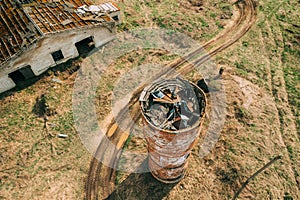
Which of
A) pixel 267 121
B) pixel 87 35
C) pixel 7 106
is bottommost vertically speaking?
pixel 267 121

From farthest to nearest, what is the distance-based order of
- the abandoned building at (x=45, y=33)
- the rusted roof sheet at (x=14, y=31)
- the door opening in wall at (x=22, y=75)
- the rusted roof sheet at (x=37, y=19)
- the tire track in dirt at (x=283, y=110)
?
the door opening in wall at (x=22, y=75)
the rusted roof sheet at (x=37, y=19)
the abandoned building at (x=45, y=33)
the rusted roof sheet at (x=14, y=31)
the tire track in dirt at (x=283, y=110)

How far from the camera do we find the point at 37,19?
2297cm

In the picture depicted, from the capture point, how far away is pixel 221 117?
824 inches

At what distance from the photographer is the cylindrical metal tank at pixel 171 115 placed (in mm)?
12375

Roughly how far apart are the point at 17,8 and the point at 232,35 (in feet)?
75.8

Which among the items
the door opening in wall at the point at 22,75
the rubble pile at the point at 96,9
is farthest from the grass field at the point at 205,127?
the rubble pile at the point at 96,9

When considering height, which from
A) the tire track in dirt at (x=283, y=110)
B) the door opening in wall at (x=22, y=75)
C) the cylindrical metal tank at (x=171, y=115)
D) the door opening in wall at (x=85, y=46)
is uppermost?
the cylindrical metal tank at (x=171, y=115)

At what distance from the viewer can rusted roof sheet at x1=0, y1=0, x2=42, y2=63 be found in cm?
2150

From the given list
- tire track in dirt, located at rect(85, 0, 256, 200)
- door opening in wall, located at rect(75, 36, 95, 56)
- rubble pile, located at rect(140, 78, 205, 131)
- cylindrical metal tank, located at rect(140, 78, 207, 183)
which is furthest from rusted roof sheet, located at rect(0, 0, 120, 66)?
cylindrical metal tank, located at rect(140, 78, 207, 183)

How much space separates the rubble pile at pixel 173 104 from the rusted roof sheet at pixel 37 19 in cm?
1355

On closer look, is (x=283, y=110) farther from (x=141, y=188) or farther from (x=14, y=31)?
(x=14, y=31)

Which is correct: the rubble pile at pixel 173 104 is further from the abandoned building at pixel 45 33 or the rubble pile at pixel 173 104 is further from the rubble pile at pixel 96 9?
the rubble pile at pixel 96 9

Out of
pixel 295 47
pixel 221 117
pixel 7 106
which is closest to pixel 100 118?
pixel 7 106

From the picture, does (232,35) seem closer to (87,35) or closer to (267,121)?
(267,121)
